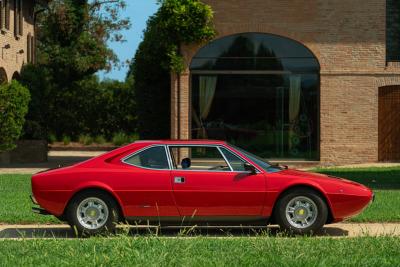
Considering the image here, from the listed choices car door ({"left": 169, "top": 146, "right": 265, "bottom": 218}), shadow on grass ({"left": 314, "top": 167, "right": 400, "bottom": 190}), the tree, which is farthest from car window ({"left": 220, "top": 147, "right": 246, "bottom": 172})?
the tree

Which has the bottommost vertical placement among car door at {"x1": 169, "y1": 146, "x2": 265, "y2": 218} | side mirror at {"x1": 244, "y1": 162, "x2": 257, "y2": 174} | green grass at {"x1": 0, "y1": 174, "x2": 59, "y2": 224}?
green grass at {"x1": 0, "y1": 174, "x2": 59, "y2": 224}

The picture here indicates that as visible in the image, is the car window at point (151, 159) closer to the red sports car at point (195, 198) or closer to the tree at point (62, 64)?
the red sports car at point (195, 198)

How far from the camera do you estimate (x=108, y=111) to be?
136ft

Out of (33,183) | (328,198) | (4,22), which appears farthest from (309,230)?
(4,22)

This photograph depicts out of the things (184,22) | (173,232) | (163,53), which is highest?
(184,22)

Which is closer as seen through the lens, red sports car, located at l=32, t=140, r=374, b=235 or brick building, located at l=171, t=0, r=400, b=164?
red sports car, located at l=32, t=140, r=374, b=235

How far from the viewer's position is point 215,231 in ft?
39.6

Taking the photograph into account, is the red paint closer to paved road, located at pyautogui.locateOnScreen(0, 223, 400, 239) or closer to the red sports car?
the red sports car

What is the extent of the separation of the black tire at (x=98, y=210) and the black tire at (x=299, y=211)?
2336mm

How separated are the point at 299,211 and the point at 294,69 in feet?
47.6

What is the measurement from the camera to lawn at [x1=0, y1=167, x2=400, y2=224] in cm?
1296

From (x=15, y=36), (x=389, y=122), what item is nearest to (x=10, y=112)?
(x=15, y=36)

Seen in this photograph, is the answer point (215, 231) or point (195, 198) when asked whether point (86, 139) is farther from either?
point (195, 198)

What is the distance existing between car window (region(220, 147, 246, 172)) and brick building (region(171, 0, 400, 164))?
44.8 ft
